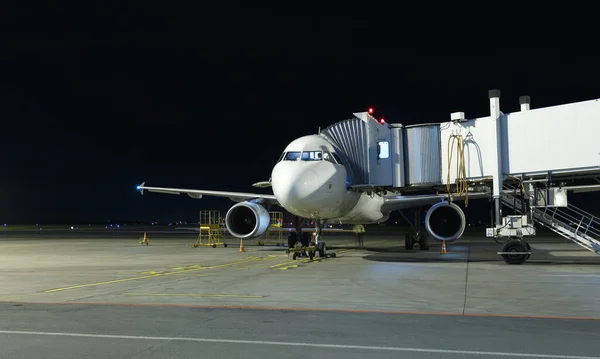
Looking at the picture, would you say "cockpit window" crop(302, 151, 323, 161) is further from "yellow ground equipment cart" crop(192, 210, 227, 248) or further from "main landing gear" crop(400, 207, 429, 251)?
"yellow ground equipment cart" crop(192, 210, 227, 248)

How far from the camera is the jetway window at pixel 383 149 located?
1744cm

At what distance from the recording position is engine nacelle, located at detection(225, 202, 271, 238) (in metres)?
20.4

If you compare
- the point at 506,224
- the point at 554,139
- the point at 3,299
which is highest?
the point at 554,139

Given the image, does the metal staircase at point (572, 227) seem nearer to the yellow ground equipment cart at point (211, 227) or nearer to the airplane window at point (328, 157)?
the airplane window at point (328, 157)

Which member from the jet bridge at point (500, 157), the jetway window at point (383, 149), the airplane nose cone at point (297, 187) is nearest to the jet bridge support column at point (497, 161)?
the jet bridge at point (500, 157)

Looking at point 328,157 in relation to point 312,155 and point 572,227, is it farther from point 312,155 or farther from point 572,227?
point 572,227

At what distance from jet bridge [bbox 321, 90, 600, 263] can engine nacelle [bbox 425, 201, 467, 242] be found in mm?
940

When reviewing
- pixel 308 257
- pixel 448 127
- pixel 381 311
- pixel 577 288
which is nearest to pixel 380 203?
pixel 308 257

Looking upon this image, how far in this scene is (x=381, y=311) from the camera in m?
8.08

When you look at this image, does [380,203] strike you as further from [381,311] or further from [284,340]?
[284,340]

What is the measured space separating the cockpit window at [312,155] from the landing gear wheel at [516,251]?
238 inches

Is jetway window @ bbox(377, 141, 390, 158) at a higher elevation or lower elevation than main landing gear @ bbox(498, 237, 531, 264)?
higher

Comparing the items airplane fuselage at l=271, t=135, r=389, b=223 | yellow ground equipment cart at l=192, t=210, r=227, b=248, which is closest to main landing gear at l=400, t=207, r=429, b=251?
airplane fuselage at l=271, t=135, r=389, b=223

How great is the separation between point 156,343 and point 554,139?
1263cm
